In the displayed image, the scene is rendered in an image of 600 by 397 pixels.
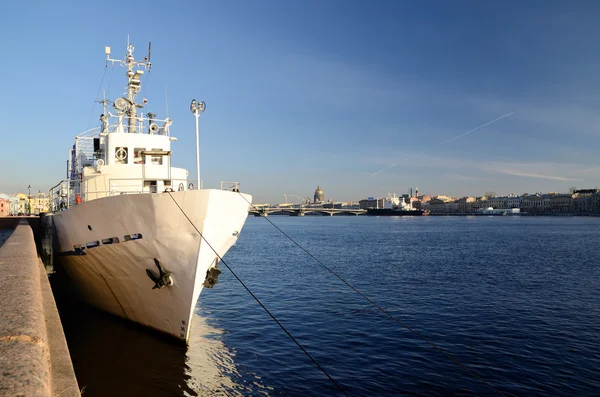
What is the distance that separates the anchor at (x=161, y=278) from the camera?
514 inches

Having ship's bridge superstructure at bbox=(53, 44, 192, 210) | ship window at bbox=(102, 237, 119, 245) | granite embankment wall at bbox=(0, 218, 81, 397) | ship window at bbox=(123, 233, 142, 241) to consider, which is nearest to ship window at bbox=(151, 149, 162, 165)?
ship's bridge superstructure at bbox=(53, 44, 192, 210)

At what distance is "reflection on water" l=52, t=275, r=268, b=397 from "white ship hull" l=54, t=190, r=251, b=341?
612mm

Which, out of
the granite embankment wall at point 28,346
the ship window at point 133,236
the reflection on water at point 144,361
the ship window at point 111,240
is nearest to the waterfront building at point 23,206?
the reflection on water at point 144,361

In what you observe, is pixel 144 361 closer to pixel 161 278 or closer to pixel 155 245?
pixel 161 278

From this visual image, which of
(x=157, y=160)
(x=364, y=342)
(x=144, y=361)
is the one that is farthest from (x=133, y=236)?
(x=364, y=342)

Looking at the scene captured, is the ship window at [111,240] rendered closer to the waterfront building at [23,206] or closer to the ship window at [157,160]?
the ship window at [157,160]

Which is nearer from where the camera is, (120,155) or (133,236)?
(133,236)

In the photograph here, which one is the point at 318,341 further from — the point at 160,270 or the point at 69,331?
the point at 69,331

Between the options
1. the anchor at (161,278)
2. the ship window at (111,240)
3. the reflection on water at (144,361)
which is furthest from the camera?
the ship window at (111,240)

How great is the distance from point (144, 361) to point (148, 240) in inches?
150

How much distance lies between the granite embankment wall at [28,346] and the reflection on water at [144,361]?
4.13 metres

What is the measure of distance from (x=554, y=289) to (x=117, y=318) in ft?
78.5

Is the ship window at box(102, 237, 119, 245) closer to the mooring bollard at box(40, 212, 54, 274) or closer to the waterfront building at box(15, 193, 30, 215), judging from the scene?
the mooring bollard at box(40, 212, 54, 274)

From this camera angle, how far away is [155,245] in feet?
42.8
